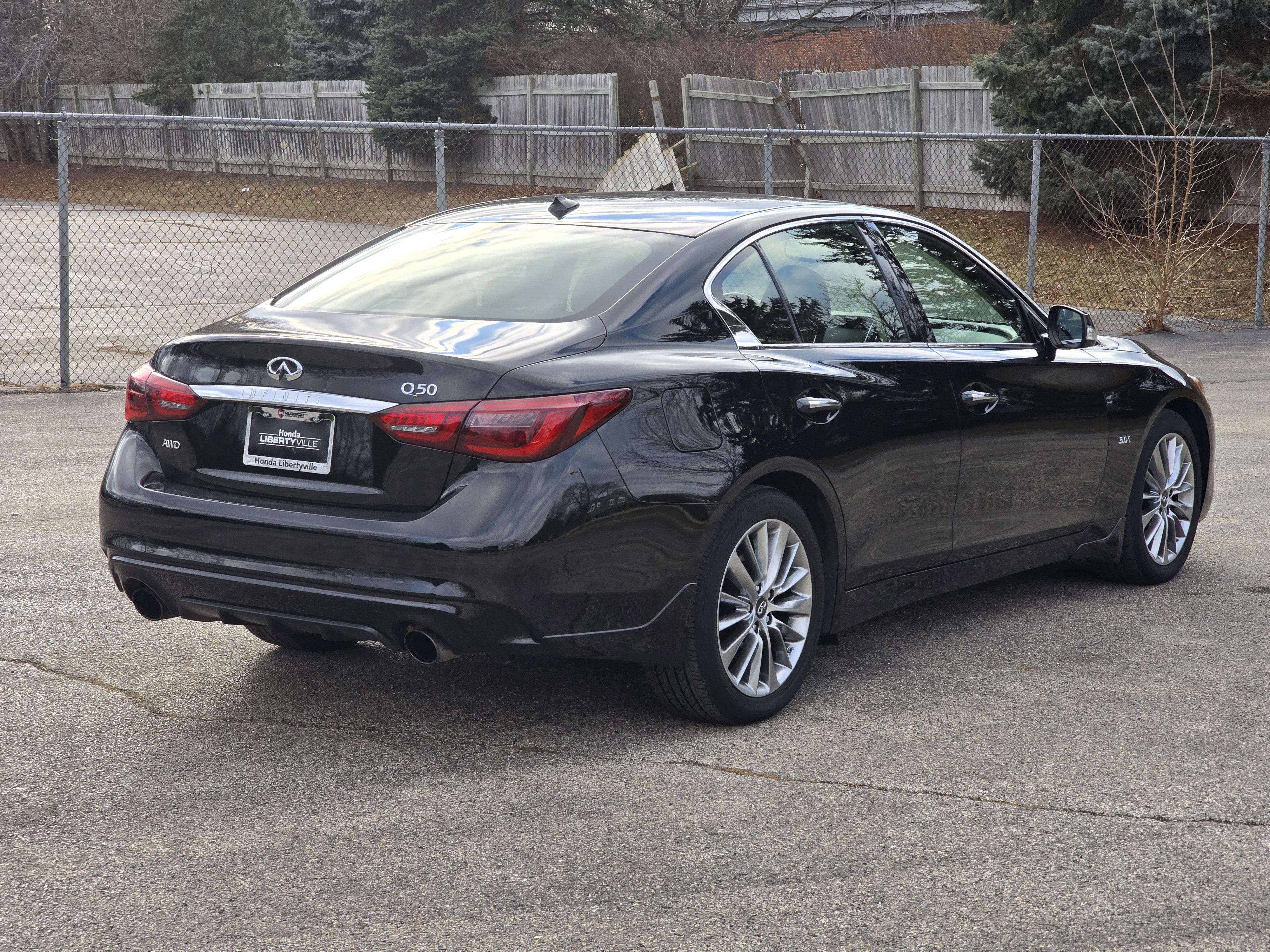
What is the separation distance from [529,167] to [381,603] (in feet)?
70.0

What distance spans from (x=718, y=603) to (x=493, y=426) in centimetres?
87

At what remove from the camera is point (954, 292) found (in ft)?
18.1

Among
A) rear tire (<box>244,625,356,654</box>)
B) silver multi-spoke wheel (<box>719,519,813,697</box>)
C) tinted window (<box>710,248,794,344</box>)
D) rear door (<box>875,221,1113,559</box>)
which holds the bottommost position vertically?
rear tire (<box>244,625,356,654</box>)

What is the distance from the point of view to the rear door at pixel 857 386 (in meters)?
4.58

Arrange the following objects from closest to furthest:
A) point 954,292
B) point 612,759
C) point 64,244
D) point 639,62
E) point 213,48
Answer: point 612,759
point 954,292
point 64,244
point 639,62
point 213,48

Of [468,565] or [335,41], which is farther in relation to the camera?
[335,41]

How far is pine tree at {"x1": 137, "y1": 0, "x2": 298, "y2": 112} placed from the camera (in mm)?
39188

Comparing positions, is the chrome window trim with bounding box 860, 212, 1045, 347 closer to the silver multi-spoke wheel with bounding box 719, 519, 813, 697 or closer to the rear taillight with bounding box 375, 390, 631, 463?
the silver multi-spoke wheel with bounding box 719, 519, 813, 697

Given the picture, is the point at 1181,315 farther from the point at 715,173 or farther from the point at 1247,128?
the point at 715,173

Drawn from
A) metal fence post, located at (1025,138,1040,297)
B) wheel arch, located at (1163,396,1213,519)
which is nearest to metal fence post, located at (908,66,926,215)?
metal fence post, located at (1025,138,1040,297)

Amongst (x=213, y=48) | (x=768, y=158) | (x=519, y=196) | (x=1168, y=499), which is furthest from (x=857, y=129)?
(x=213, y=48)

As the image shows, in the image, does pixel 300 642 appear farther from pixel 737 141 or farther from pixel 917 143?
pixel 737 141

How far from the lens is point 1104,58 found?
61.5 feet

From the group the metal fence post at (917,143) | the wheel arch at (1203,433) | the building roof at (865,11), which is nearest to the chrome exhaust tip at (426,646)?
the wheel arch at (1203,433)
